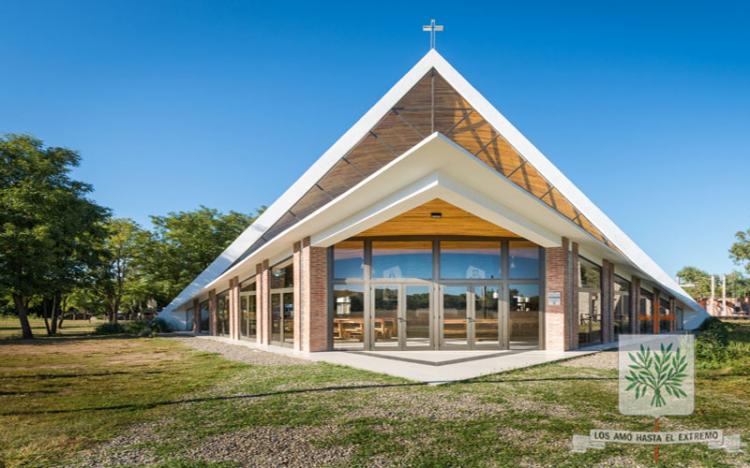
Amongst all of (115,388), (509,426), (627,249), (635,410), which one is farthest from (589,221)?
(115,388)

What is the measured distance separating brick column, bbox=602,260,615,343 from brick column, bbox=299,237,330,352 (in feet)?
33.2

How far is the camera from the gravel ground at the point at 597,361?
39.7 ft

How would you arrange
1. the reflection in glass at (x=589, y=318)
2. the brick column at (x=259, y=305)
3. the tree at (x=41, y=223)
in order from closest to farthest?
the reflection in glass at (x=589, y=318)
the brick column at (x=259, y=305)
the tree at (x=41, y=223)

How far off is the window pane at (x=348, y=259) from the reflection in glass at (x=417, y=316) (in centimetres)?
173

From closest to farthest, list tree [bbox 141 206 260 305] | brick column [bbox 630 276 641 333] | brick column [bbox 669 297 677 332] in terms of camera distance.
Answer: brick column [bbox 630 276 641 333] → brick column [bbox 669 297 677 332] → tree [bbox 141 206 260 305]

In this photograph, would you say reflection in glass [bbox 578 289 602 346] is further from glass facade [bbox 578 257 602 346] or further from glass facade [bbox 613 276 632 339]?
glass facade [bbox 613 276 632 339]

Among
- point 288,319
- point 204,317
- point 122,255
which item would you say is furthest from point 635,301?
point 122,255

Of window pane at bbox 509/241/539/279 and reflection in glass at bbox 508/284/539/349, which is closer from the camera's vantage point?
reflection in glass at bbox 508/284/539/349

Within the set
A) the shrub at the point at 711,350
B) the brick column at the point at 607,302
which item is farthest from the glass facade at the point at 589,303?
the shrub at the point at 711,350

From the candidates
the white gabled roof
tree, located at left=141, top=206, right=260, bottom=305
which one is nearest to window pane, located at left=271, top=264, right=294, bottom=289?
the white gabled roof

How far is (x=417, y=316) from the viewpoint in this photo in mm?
15344

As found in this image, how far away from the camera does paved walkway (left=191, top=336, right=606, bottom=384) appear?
1093cm

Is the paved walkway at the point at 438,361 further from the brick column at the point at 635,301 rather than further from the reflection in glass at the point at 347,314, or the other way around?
the brick column at the point at 635,301

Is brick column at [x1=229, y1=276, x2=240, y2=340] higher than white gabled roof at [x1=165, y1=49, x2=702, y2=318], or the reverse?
white gabled roof at [x1=165, y1=49, x2=702, y2=318]
